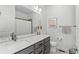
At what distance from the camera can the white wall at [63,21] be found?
357 centimetres

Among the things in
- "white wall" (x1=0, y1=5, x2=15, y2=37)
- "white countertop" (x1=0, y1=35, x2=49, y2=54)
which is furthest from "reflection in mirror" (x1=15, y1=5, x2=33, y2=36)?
"white countertop" (x1=0, y1=35, x2=49, y2=54)

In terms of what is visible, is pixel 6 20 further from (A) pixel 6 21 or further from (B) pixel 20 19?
(B) pixel 20 19

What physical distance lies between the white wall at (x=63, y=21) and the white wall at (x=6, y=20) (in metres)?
2.01

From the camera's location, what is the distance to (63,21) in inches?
145

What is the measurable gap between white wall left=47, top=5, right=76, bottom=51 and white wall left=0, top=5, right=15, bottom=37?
201cm

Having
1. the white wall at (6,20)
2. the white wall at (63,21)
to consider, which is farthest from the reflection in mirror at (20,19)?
the white wall at (63,21)

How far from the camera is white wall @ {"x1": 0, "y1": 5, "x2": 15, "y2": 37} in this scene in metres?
1.63

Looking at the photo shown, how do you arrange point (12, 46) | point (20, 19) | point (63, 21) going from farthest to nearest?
point (63, 21)
point (20, 19)
point (12, 46)

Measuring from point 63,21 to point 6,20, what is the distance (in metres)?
2.47

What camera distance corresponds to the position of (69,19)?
141 inches

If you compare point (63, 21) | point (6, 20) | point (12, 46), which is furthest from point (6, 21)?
point (63, 21)

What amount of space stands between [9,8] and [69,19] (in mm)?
2425
